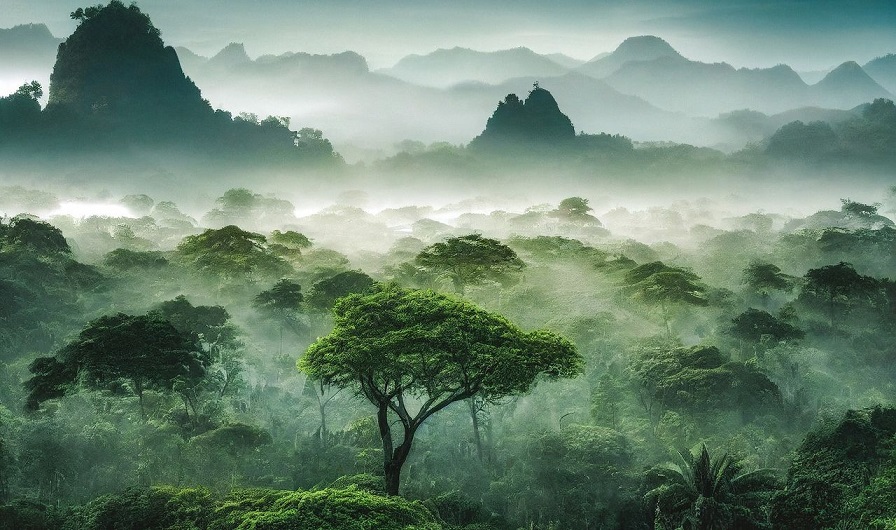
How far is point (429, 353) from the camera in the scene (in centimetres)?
2158

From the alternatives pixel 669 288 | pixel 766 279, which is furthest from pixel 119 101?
pixel 766 279

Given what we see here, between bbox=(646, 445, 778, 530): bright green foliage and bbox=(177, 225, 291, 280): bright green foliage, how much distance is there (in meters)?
37.7

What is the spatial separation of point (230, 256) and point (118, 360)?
23.0 m

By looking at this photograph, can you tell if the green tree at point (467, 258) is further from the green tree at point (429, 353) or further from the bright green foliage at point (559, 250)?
the green tree at point (429, 353)

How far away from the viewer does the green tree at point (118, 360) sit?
93.7 ft

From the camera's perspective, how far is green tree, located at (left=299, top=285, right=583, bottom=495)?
70.3ft

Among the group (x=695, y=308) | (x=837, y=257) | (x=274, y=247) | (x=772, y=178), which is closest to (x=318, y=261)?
(x=274, y=247)

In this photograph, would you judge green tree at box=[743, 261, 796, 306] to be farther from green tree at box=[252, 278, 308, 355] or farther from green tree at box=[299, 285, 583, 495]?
green tree at box=[252, 278, 308, 355]

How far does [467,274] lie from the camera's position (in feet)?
141

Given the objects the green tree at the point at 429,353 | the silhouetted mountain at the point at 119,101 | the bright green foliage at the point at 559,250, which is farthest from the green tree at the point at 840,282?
the silhouetted mountain at the point at 119,101

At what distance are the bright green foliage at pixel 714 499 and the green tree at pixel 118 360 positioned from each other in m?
21.0

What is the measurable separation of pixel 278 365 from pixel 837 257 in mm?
52688

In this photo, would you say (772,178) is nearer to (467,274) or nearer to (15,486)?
(467,274)

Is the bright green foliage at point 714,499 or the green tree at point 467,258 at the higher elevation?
the green tree at point 467,258
